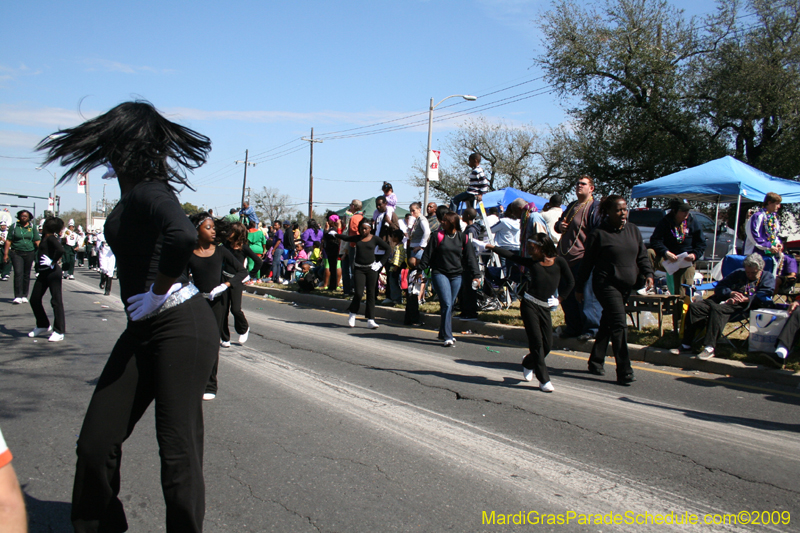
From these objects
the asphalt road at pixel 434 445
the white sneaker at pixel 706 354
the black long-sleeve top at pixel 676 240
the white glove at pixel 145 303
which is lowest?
the asphalt road at pixel 434 445

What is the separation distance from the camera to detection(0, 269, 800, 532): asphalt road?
11.4 ft

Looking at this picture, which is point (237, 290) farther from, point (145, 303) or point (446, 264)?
point (145, 303)

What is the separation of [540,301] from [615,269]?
0.91 m

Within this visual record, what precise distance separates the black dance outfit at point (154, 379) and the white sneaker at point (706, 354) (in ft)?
20.8

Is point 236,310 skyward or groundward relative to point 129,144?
groundward

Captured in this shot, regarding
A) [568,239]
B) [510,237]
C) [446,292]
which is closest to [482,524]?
[446,292]

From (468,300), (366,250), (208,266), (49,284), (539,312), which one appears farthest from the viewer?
(468,300)

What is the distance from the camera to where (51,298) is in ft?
29.1

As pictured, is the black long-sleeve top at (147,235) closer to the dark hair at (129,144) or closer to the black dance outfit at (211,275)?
the dark hair at (129,144)

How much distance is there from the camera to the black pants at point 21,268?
41.8 ft

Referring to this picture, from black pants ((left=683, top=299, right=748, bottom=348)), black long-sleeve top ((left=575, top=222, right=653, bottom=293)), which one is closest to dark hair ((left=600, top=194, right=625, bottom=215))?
black long-sleeve top ((left=575, top=222, right=653, bottom=293))

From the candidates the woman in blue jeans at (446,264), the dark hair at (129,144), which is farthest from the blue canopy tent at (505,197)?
the dark hair at (129,144)

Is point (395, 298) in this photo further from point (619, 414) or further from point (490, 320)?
point (619, 414)

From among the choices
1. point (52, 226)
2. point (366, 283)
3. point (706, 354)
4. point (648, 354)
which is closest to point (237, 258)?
point (366, 283)
